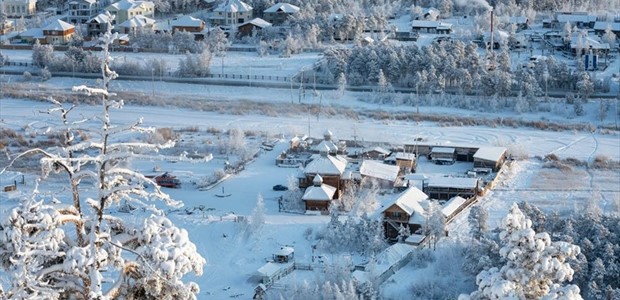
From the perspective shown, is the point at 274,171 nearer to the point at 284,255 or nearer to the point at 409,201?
the point at 409,201

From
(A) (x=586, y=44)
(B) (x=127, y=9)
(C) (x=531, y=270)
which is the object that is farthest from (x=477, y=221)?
(B) (x=127, y=9)

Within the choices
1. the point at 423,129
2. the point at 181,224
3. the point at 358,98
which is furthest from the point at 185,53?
the point at 181,224

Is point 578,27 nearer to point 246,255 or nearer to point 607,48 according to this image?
point 607,48

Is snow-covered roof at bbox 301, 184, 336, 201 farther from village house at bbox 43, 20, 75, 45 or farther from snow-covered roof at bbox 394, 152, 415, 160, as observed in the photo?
village house at bbox 43, 20, 75, 45

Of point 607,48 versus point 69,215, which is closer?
point 69,215

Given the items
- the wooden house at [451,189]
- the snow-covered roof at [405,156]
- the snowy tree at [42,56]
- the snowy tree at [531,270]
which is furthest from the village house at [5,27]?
the snowy tree at [531,270]

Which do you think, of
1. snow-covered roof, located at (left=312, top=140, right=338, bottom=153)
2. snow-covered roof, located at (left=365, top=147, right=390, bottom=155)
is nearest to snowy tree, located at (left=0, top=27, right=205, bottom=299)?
snow-covered roof, located at (left=312, top=140, right=338, bottom=153)
